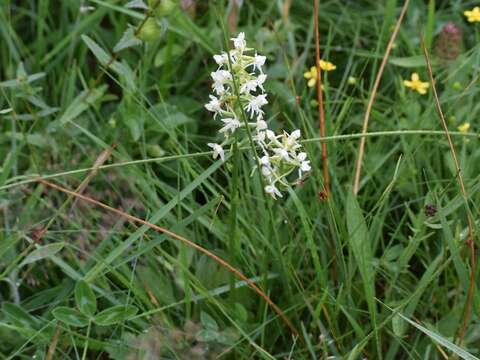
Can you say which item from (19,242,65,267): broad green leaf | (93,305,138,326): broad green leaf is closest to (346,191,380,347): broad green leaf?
(93,305,138,326): broad green leaf

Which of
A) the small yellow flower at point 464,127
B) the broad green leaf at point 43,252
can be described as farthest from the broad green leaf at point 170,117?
the small yellow flower at point 464,127

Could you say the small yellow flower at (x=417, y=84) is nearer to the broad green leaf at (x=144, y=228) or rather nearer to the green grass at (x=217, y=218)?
the green grass at (x=217, y=218)

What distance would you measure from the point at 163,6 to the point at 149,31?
6cm

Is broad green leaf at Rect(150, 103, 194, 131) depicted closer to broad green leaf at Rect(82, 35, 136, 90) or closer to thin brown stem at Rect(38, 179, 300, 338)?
broad green leaf at Rect(82, 35, 136, 90)

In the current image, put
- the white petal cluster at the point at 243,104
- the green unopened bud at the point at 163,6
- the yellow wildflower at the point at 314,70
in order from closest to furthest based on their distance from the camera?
the white petal cluster at the point at 243,104 → the green unopened bud at the point at 163,6 → the yellow wildflower at the point at 314,70

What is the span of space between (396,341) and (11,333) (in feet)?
2.41

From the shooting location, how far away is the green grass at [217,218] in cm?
162

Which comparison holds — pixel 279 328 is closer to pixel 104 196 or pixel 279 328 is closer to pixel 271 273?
pixel 271 273

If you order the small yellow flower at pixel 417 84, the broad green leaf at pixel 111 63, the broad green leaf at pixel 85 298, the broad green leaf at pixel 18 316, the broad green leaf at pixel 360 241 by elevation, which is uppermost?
the broad green leaf at pixel 111 63

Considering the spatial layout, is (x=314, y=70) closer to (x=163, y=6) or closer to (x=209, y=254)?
(x=163, y=6)

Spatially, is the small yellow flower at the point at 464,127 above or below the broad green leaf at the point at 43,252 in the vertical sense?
above

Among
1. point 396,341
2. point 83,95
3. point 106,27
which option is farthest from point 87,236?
point 106,27

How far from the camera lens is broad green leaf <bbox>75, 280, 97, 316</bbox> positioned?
61.6 inches

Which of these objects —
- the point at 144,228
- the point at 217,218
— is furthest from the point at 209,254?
the point at 217,218
